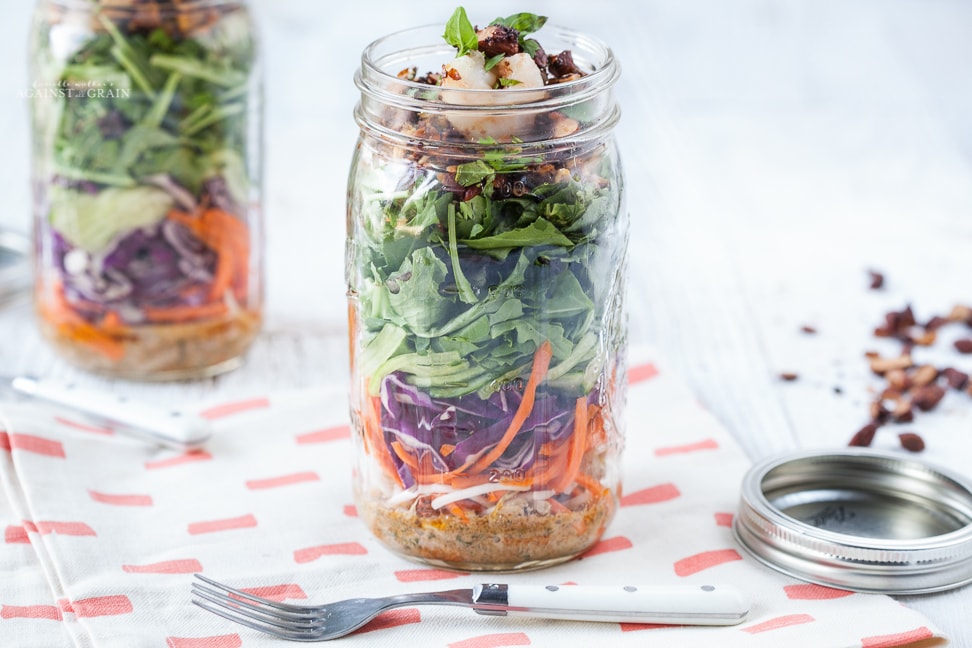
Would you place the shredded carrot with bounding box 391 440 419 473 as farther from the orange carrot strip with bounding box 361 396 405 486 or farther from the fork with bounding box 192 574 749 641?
the fork with bounding box 192 574 749 641

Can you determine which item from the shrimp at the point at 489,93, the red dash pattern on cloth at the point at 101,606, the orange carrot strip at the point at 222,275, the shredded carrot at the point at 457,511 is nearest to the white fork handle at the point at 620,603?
the shredded carrot at the point at 457,511

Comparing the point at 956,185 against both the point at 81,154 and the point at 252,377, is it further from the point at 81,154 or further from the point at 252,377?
the point at 81,154

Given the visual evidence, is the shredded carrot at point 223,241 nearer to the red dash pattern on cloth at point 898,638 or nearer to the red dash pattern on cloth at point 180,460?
the red dash pattern on cloth at point 180,460

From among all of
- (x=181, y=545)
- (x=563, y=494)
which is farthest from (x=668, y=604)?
(x=181, y=545)

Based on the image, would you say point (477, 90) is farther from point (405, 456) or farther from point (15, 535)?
point (15, 535)

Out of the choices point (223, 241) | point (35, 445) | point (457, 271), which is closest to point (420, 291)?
point (457, 271)

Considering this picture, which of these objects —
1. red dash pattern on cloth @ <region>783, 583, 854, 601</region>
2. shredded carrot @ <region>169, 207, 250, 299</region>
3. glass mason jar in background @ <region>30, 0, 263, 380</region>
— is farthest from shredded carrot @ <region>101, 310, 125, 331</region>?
red dash pattern on cloth @ <region>783, 583, 854, 601</region>
